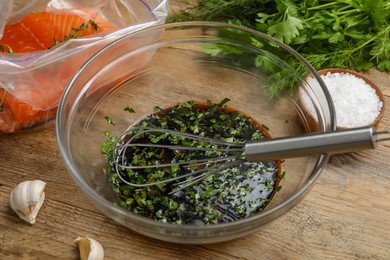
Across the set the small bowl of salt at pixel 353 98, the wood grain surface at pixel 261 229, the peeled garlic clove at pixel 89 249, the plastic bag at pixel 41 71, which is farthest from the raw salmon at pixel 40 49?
the small bowl of salt at pixel 353 98

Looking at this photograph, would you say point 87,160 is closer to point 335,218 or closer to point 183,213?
point 183,213

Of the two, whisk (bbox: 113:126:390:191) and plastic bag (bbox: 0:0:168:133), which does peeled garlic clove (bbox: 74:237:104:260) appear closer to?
whisk (bbox: 113:126:390:191)

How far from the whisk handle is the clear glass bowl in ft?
0.62

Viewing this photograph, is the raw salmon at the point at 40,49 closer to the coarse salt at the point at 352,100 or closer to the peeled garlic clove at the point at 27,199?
the peeled garlic clove at the point at 27,199

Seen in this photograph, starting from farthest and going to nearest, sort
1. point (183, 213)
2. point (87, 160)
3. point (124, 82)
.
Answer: point (124, 82)
point (87, 160)
point (183, 213)

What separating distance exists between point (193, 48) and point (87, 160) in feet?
1.27

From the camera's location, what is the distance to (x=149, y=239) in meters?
1.19

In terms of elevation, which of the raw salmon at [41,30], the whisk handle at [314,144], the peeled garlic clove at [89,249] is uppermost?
the whisk handle at [314,144]

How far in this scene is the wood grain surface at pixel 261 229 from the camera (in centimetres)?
117

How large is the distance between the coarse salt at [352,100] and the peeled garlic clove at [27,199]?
700mm

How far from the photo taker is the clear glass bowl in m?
1.21

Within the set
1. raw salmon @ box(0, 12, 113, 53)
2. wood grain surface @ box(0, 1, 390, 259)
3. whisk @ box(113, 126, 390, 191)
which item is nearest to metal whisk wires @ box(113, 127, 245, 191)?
whisk @ box(113, 126, 390, 191)

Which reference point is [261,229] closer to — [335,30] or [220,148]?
[220,148]

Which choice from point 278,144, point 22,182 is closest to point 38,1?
point 22,182
